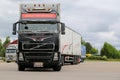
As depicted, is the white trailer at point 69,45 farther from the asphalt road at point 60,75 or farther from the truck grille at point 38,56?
the truck grille at point 38,56

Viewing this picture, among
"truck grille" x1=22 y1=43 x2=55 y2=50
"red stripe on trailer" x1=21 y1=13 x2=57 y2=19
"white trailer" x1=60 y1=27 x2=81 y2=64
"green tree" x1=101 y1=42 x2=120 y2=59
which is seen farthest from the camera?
"green tree" x1=101 y1=42 x2=120 y2=59

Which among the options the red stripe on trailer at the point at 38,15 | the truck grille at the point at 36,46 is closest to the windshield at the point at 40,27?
the red stripe on trailer at the point at 38,15

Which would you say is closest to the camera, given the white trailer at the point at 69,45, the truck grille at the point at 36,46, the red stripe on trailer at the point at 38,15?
the truck grille at the point at 36,46

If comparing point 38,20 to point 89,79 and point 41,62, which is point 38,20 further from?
point 89,79

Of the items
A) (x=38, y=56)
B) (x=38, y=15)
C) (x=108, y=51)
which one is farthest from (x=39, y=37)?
(x=108, y=51)

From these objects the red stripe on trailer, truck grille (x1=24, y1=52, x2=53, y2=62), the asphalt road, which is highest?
the red stripe on trailer

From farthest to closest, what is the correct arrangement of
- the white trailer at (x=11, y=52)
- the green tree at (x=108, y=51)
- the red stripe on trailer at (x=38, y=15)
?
the green tree at (x=108, y=51) < the white trailer at (x=11, y=52) < the red stripe on trailer at (x=38, y=15)

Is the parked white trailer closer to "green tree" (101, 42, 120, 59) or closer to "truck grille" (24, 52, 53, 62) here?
"truck grille" (24, 52, 53, 62)

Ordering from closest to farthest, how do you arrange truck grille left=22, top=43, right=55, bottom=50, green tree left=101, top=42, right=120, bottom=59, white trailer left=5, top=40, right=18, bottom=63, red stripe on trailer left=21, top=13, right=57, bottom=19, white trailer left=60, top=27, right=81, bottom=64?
truck grille left=22, top=43, right=55, bottom=50 → red stripe on trailer left=21, top=13, right=57, bottom=19 → white trailer left=60, top=27, right=81, bottom=64 → white trailer left=5, top=40, right=18, bottom=63 → green tree left=101, top=42, right=120, bottom=59

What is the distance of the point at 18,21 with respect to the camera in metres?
23.8

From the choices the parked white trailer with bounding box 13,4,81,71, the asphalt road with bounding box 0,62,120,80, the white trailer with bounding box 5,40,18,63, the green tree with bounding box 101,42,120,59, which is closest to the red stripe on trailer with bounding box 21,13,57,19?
the parked white trailer with bounding box 13,4,81,71

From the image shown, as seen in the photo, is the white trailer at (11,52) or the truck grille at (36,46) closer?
the truck grille at (36,46)

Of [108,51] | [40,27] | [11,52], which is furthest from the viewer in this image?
[108,51]

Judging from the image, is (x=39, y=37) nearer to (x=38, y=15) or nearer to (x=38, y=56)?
(x=38, y=56)
